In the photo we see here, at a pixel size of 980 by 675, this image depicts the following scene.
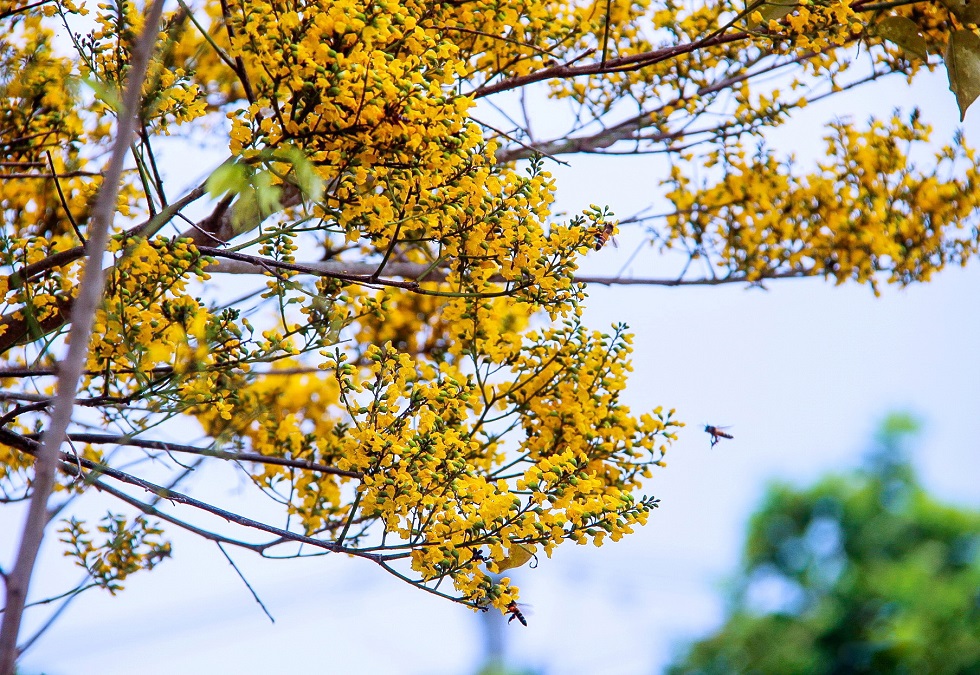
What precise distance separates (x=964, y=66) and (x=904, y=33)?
0.79 ft

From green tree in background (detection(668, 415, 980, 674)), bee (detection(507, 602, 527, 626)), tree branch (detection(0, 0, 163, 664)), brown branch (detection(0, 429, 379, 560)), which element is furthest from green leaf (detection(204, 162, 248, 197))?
green tree in background (detection(668, 415, 980, 674))

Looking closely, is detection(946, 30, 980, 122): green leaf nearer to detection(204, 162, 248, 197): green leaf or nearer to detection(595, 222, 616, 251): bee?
detection(595, 222, 616, 251): bee

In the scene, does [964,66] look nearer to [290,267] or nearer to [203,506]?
[290,267]

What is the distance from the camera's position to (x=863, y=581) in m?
12.8

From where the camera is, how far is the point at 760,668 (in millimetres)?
12102

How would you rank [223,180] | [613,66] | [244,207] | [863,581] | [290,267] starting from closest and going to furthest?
[223,180] → [244,207] → [290,267] → [613,66] → [863,581]

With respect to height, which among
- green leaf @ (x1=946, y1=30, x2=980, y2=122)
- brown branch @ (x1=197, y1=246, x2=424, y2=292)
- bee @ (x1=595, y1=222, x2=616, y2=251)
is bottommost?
brown branch @ (x1=197, y1=246, x2=424, y2=292)

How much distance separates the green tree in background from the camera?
1144 cm

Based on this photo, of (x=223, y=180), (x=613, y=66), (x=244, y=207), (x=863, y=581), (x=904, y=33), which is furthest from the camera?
(x=863, y=581)

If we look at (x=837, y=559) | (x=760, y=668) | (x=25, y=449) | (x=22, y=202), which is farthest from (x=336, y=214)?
(x=837, y=559)

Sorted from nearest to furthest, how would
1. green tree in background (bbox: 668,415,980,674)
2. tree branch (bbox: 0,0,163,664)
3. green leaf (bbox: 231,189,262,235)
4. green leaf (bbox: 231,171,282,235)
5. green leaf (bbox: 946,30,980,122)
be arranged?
1. tree branch (bbox: 0,0,163,664)
2. green leaf (bbox: 231,171,282,235)
3. green leaf (bbox: 231,189,262,235)
4. green leaf (bbox: 946,30,980,122)
5. green tree in background (bbox: 668,415,980,674)

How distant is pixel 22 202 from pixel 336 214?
150 cm

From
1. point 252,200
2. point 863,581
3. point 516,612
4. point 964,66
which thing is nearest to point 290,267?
point 252,200

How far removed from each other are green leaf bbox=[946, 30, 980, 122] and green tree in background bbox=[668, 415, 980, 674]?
1053cm
